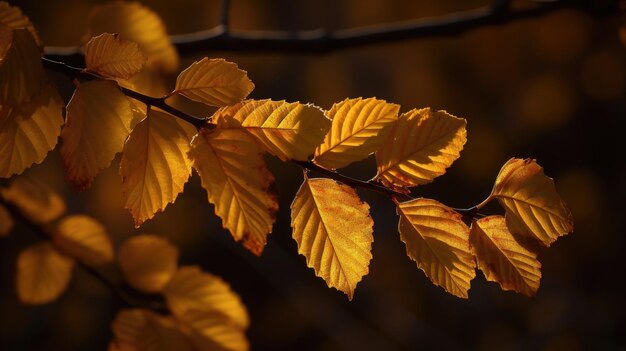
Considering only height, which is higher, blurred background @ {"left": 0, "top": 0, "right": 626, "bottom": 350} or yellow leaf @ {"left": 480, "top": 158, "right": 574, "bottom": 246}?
yellow leaf @ {"left": 480, "top": 158, "right": 574, "bottom": 246}

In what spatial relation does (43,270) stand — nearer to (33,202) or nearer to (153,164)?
(33,202)

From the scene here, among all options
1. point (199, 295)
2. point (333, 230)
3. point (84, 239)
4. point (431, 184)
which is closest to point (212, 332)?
point (199, 295)

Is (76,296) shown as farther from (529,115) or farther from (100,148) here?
(100,148)

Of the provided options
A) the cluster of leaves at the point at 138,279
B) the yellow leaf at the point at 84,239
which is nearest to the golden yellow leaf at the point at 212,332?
the cluster of leaves at the point at 138,279

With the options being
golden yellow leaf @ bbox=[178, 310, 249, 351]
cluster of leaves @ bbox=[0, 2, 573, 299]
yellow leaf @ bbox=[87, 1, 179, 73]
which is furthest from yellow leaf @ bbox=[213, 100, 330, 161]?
yellow leaf @ bbox=[87, 1, 179, 73]

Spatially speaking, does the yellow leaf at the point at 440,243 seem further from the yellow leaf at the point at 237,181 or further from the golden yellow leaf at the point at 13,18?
the golden yellow leaf at the point at 13,18

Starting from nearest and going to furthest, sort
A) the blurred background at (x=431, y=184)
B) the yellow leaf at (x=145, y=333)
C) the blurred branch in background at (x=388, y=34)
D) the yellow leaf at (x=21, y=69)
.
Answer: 1. the yellow leaf at (x=21, y=69)
2. the yellow leaf at (x=145, y=333)
3. the blurred branch in background at (x=388, y=34)
4. the blurred background at (x=431, y=184)

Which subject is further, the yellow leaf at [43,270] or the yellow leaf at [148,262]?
the yellow leaf at [43,270]

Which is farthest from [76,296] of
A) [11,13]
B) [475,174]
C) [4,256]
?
[11,13]

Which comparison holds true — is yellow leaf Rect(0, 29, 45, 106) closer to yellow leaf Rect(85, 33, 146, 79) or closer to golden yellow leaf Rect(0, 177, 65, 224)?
yellow leaf Rect(85, 33, 146, 79)
